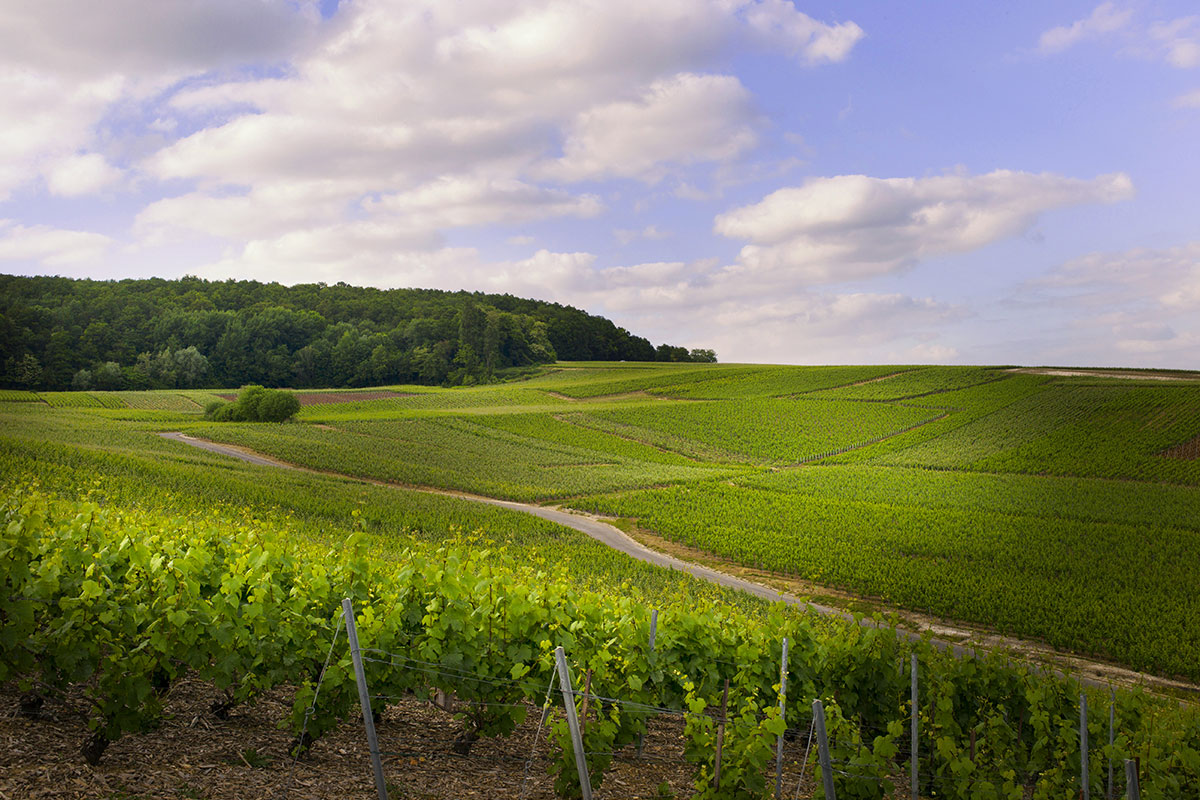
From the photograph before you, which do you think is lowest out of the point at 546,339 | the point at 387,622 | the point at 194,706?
the point at 194,706

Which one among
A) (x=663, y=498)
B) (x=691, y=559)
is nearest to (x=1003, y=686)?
(x=691, y=559)

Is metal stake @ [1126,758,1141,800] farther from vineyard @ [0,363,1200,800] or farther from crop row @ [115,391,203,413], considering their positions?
crop row @ [115,391,203,413]

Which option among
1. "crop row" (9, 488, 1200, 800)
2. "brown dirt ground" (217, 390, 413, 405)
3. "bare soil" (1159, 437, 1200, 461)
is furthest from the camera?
"brown dirt ground" (217, 390, 413, 405)

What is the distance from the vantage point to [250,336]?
10050cm

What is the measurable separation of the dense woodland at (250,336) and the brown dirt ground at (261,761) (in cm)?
8951

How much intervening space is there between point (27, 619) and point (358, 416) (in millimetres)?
66822

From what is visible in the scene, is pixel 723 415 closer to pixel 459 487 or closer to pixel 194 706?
pixel 459 487

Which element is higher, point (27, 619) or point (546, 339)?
point (546, 339)

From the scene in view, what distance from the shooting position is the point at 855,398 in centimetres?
8194

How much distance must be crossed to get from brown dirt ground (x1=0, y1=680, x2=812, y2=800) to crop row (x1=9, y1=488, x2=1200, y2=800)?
10.1 inches

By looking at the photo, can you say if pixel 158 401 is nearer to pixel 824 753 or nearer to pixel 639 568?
pixel 639 568

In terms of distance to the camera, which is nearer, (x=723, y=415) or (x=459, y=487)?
(x=459, y=487)

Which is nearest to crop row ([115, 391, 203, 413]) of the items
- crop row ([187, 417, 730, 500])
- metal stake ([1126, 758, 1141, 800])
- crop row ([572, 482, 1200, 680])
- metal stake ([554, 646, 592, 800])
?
crop row ([187, 417, 730, 500])

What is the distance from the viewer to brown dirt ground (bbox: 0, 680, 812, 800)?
16.5 feet
